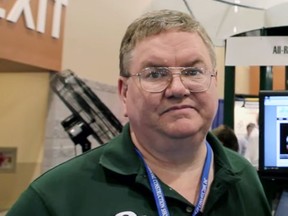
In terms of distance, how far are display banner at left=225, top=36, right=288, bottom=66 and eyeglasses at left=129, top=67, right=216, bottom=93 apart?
1044 mm

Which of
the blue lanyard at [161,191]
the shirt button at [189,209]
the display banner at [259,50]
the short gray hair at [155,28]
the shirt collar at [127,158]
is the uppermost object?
the display banner at [259,50]

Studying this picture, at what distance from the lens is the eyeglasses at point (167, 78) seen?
3.43 feet

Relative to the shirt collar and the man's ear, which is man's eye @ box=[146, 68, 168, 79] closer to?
the man's ear

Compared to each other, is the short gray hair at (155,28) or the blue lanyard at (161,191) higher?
the short gray hair at (155,28)

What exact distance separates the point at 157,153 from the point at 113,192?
154mm

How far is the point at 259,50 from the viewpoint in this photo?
6.76 feet

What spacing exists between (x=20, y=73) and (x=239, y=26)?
143 centimetres

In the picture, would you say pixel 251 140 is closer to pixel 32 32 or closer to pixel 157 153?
pixel 32 32

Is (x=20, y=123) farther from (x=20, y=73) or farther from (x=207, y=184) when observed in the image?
(x=207, y=184)

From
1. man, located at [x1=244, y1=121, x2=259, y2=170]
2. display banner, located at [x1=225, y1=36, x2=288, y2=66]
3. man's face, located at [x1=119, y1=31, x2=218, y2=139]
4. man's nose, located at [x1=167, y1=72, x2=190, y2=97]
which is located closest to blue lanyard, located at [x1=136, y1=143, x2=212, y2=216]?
man's face, located at [x1=119, y1=31, x2=218, y2=139]

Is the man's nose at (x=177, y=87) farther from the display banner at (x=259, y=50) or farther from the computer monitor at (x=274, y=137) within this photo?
the display banner at (x=259, y=50)

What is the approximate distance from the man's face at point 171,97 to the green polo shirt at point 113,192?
11 cm

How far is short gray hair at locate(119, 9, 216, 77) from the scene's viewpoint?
3.57ft

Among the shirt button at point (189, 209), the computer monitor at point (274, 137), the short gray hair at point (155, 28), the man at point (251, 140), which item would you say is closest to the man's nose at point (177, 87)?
the short gray hair at point (155, 28)
